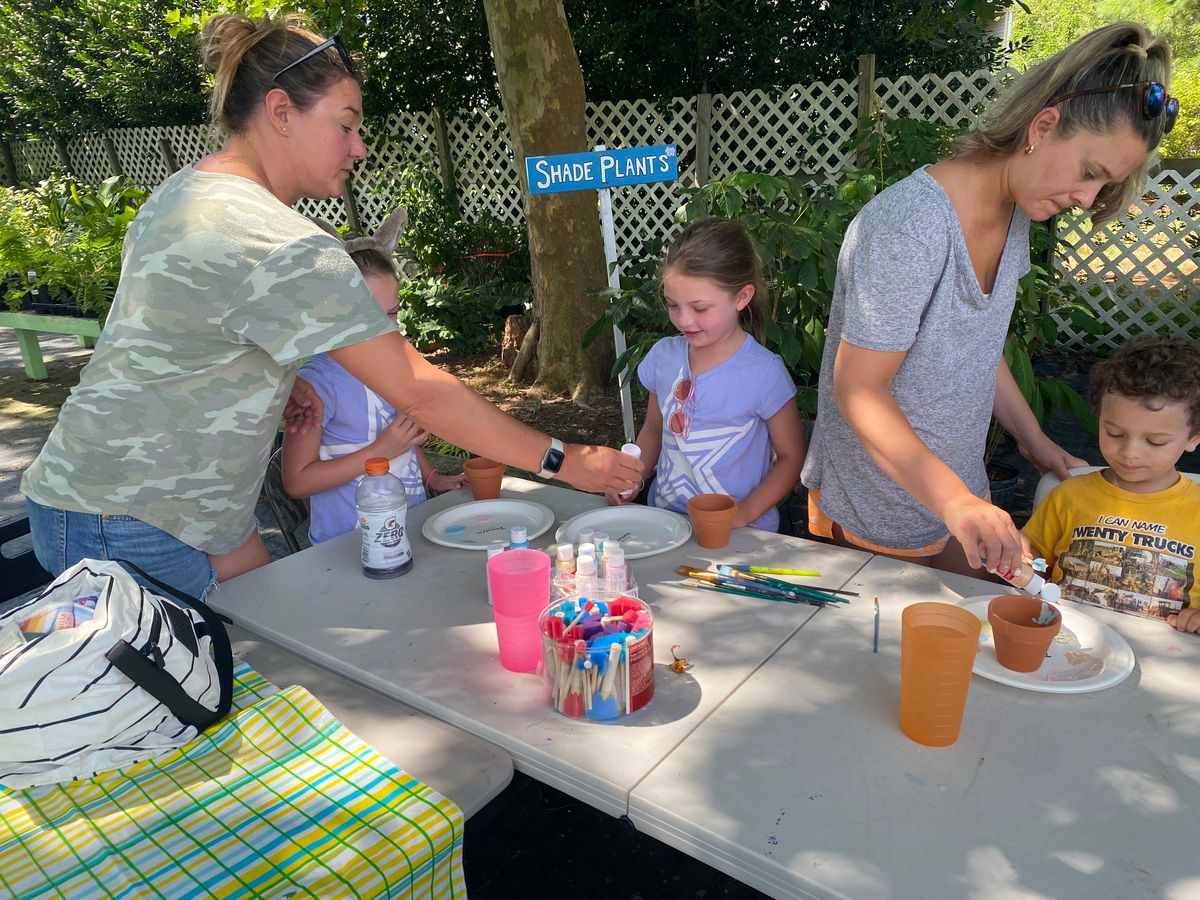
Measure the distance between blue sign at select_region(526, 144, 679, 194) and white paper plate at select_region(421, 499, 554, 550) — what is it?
108cm

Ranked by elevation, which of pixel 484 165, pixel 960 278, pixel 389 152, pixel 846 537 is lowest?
pixel 846 537

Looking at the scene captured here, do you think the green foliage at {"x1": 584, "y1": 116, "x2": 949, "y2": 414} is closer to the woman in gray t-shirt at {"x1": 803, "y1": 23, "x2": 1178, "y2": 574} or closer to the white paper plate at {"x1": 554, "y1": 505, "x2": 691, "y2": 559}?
the woman in gray t-shirt at {"x1": 803, "y1": 23, "x2": 1178, "y2": 574}

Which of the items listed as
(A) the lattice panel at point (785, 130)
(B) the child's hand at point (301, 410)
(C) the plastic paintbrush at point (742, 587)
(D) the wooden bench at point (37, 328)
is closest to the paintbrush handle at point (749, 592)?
(C) the plastic paintbrush at point (742, 587)

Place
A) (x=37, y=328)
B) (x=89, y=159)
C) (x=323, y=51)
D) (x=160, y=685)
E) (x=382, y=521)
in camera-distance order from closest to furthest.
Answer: (x=160, y=685) < (x=323, y=51) < (x=382, y=521) < (x=37, y=328) < (x=89, y=159)

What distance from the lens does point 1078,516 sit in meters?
1.97

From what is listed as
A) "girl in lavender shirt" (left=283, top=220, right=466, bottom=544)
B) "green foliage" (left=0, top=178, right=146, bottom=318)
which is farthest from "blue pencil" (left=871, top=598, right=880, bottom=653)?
"green foliage" (left=0, top=178, right=146, bottom=318)

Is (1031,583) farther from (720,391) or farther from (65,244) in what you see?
(65,244)

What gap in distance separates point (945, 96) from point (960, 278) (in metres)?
5.46

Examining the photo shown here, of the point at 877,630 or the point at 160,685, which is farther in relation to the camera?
the point at 877,630

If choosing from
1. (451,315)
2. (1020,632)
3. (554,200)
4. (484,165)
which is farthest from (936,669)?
(484,165)

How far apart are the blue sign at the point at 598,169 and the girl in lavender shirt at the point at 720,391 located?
0.45 meters

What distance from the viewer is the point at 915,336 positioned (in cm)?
174

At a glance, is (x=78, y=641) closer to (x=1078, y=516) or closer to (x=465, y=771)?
(x=465, y=771)

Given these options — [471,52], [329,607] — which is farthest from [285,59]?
[471,52]
